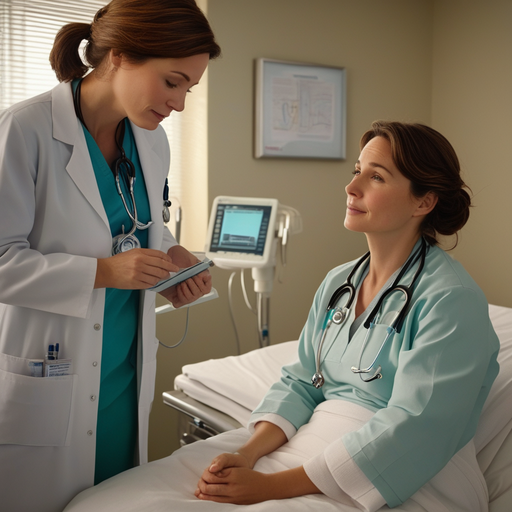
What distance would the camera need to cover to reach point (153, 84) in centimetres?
119

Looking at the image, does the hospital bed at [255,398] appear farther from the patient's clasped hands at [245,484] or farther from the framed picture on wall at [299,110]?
the framed picture on wall at [299,110]

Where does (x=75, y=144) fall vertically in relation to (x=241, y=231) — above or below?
above

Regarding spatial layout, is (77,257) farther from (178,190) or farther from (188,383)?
(178,190)

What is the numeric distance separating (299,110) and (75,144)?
6.69 feet

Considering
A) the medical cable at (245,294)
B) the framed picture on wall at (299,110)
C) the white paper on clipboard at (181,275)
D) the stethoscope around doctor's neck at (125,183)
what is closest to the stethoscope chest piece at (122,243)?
the stethoscope around doctor's neck at (125,183)

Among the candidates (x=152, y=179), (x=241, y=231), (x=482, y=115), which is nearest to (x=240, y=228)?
(x=241, y=231)

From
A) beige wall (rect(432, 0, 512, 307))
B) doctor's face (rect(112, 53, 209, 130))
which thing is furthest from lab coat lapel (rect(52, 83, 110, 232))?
beige wall (rect(432, 0, 512, 307))

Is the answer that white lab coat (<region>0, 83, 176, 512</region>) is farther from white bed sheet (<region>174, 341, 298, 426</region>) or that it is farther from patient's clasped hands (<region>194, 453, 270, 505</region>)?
white bed sheet (<region>174, 341, 298, 426</region>)

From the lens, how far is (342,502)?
1.17m

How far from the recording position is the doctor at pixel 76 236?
1158 millimetres

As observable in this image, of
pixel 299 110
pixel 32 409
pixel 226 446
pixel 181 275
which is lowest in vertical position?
pixel 226 446

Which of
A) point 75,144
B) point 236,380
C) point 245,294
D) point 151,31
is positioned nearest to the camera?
point 151,31

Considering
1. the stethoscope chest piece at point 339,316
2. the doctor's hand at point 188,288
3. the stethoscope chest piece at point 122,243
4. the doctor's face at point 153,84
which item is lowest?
the stethoscope chest piece at point 339,316

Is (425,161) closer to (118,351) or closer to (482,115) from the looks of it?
(118,351)
